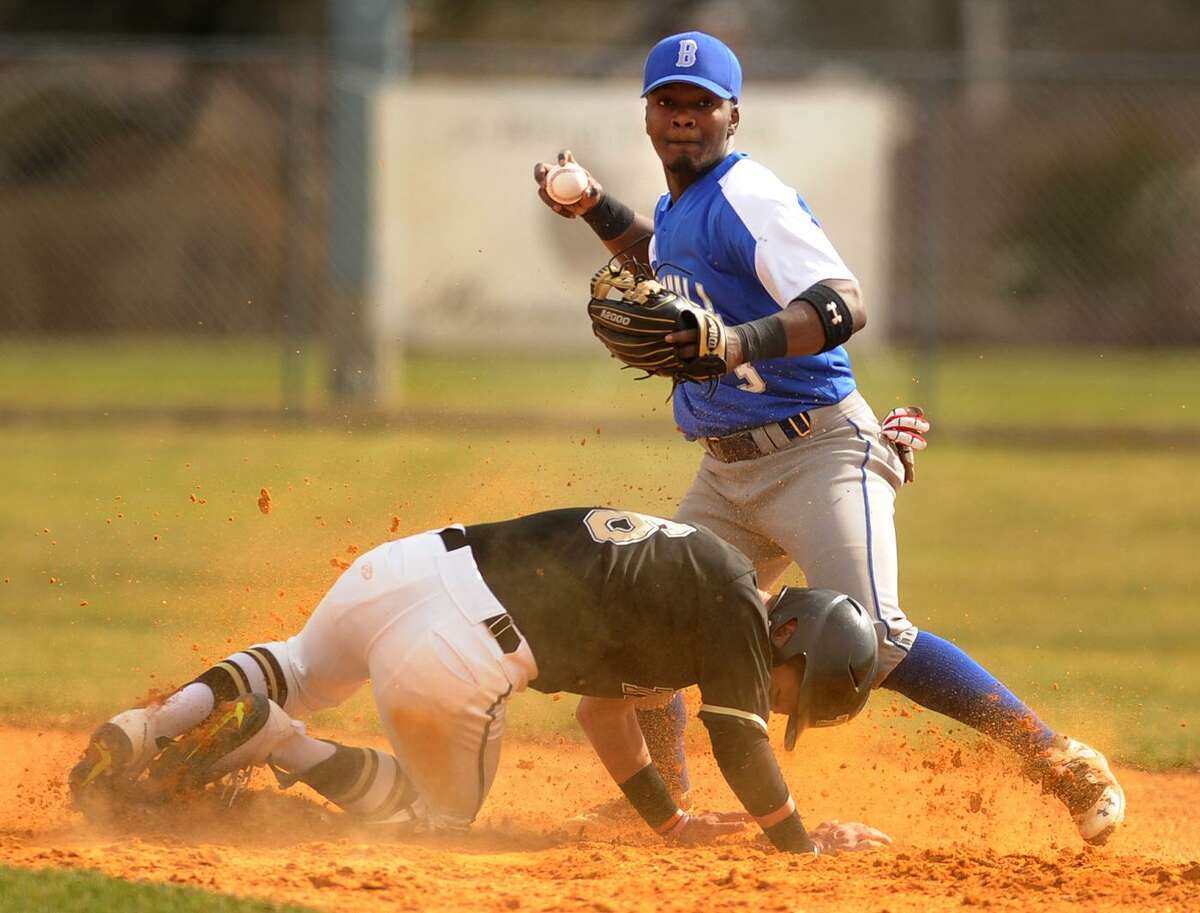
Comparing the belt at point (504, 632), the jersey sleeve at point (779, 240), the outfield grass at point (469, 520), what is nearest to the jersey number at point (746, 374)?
the jersey sleeve at point (779, 240)

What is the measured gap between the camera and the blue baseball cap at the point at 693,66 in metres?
4.44

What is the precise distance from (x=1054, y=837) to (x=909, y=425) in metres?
1.17

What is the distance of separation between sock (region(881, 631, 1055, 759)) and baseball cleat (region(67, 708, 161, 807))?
187cm

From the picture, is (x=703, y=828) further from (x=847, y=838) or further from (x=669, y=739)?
(x=847, y=838)

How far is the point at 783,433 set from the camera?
445cm

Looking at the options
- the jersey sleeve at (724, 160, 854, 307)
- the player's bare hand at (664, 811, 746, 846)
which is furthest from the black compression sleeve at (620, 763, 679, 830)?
the jersey sleeve at (724, 160, 854, 307)

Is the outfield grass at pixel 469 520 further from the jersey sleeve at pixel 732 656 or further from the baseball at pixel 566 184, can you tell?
the jersey sleeve at pixel 732 656

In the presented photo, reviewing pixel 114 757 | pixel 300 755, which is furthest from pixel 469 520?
pixel 114 757

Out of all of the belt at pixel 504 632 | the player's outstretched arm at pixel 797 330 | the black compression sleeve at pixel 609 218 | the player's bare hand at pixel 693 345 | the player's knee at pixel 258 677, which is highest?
the black compression sleeve at pixel 609 218

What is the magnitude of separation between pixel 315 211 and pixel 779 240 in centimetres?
1710

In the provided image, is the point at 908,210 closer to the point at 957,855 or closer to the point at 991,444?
the point at 991,444

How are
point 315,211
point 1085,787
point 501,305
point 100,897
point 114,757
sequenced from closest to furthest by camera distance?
point 100,897 < point 114,757 < point 1085,787 < point 501,305 < point 315,211

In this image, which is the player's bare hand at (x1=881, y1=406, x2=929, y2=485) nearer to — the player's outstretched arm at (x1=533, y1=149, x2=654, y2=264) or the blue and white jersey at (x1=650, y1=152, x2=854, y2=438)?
the blue and white jersey at (x1=650, y1=152, x2=854, y2=438)

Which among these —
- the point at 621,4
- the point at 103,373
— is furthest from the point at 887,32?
the point at 103,373
